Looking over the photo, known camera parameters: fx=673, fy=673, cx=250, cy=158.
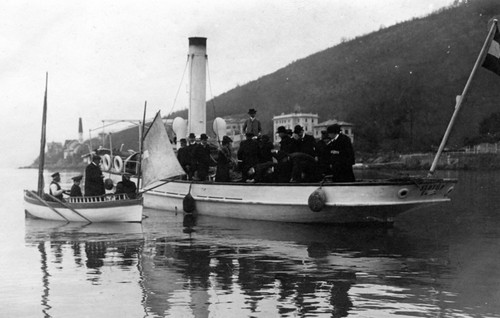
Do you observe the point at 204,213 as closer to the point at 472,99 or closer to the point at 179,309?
the point at 179,309

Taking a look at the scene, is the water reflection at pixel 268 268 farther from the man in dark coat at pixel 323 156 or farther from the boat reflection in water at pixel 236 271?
the man in dark coat at pixel 323 156

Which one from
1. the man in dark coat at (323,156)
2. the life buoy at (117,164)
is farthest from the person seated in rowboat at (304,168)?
the life buoy at (117,164)

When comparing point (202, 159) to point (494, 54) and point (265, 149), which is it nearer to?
point (265, 149)

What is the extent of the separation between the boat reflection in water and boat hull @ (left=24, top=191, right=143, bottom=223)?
0.78 metres

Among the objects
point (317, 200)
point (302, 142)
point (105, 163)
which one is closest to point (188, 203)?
point (302, 142)

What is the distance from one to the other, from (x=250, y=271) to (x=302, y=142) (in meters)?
8.05

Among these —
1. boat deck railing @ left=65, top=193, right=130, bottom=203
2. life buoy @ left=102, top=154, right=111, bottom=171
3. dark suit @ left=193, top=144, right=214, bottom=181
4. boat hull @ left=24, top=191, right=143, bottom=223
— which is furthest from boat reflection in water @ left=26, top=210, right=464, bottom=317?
life buoy @ left=102, top=154, right=111, bottom=171

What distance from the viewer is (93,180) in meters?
20.8

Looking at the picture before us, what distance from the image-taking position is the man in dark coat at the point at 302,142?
19547 mm

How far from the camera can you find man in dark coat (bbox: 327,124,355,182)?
59.1 ft

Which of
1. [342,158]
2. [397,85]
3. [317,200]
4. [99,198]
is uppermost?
[397,85]

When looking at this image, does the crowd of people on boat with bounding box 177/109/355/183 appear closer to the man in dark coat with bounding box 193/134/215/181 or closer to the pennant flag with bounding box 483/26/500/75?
the man in dark coat with bounding box 193/134/215/181

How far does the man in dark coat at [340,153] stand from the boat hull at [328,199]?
0.50m

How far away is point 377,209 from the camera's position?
18578 millimetres
